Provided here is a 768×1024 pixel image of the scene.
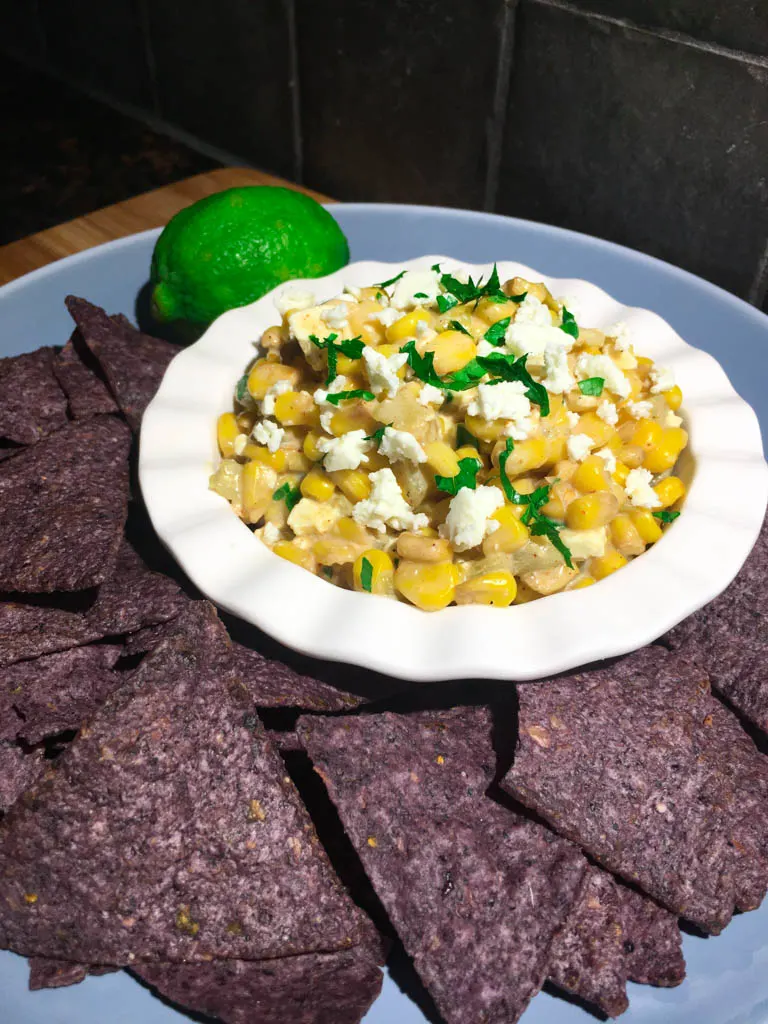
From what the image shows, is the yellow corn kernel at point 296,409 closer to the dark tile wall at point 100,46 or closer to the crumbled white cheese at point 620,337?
the crumbled white cheese at point 620,337

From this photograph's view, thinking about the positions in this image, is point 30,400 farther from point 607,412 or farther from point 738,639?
point 738,639

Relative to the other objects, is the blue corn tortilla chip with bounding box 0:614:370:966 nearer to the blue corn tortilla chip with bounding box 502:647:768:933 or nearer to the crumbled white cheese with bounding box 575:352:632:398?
the blue corn tortilla chip with bounding box 502:647:768:933

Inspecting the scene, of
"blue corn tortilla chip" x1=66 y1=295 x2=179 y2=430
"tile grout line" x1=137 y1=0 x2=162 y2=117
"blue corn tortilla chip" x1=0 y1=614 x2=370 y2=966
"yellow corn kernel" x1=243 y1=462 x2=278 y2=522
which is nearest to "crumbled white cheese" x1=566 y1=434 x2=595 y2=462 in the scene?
"yellow corn kernel" x1=243 y1=462 x2=278 y2=522

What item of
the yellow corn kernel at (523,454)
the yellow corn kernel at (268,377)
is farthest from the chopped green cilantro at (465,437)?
the yellow corn kernel at (268,377)

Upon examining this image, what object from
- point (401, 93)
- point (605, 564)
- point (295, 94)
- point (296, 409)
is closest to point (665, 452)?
point (605, 564)

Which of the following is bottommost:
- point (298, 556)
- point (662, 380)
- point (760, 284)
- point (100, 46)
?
point (100, 46)

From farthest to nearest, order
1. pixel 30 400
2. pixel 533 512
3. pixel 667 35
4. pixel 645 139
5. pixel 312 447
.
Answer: pixel 645 139 < pixel 667 35 < pixel 30 400 < pixel 312 447 < pixel 533 512

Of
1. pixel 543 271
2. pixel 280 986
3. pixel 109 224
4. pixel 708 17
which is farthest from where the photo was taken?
pixel 109 224
